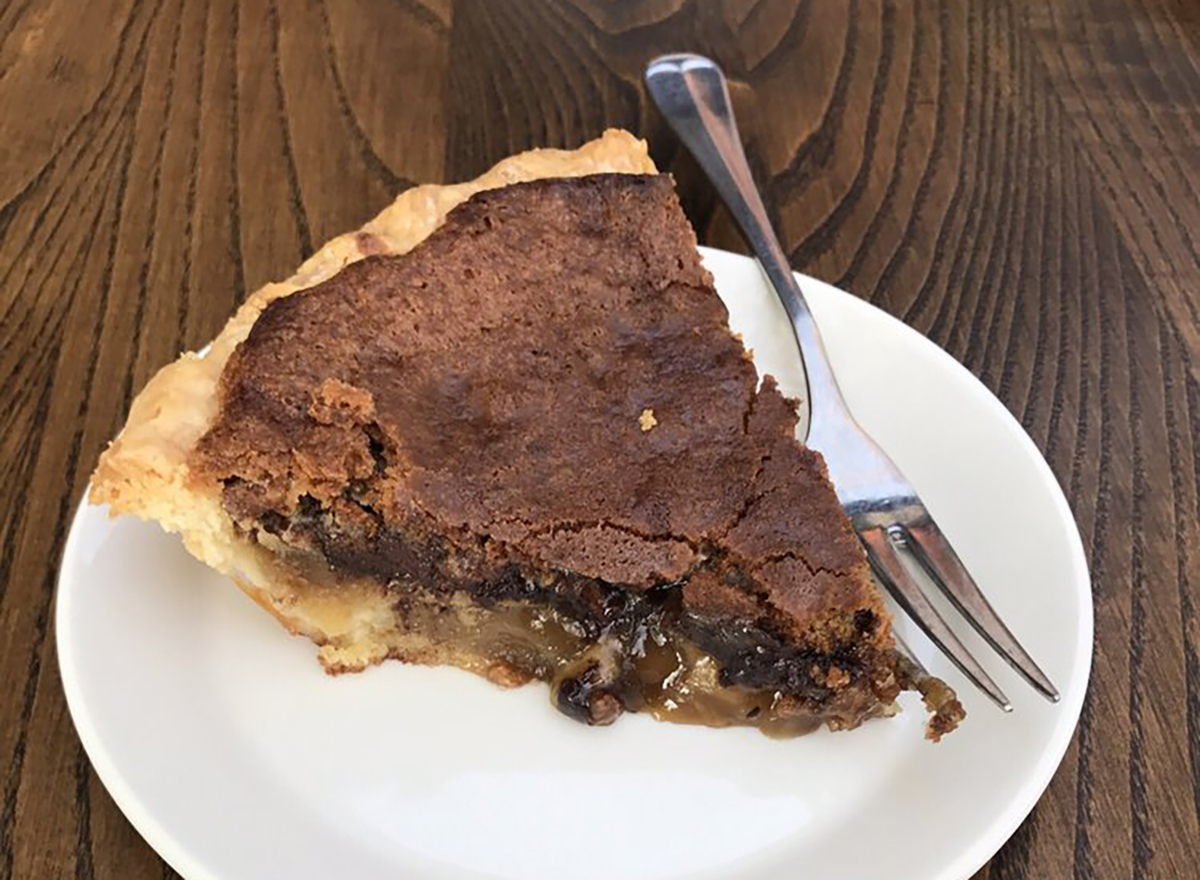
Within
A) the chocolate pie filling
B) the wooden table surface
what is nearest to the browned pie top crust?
the chocolate pie filling

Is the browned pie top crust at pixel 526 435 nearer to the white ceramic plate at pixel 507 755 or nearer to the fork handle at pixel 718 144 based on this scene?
the white ceramic plate at pixel 507 755

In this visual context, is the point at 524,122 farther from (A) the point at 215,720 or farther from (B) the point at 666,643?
(A) the point at 215,720

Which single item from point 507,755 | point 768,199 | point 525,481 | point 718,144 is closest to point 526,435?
point 525,481

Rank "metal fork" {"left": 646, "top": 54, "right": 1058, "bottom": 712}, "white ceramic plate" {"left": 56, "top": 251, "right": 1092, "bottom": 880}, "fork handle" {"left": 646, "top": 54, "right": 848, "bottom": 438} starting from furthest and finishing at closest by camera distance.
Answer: "fork handle" {"left": 646, "top": 54, "right": 848, "bottom": 438}, "metal fork" {"left": 646, "top": 54, "right": 1058, "bottom": 712}, "white ceramic plate" {"left": 56, "top": 251, "right": 1092, "bottom": 880}

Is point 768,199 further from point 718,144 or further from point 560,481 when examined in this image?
point 560,481

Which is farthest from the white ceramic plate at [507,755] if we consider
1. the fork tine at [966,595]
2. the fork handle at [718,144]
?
the fork handle at [718,144]

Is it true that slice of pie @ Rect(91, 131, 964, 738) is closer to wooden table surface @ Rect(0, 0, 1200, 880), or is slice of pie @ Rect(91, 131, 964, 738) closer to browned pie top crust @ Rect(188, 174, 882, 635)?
browned pie top crust @ Rect(188, 174, 882, 635)
